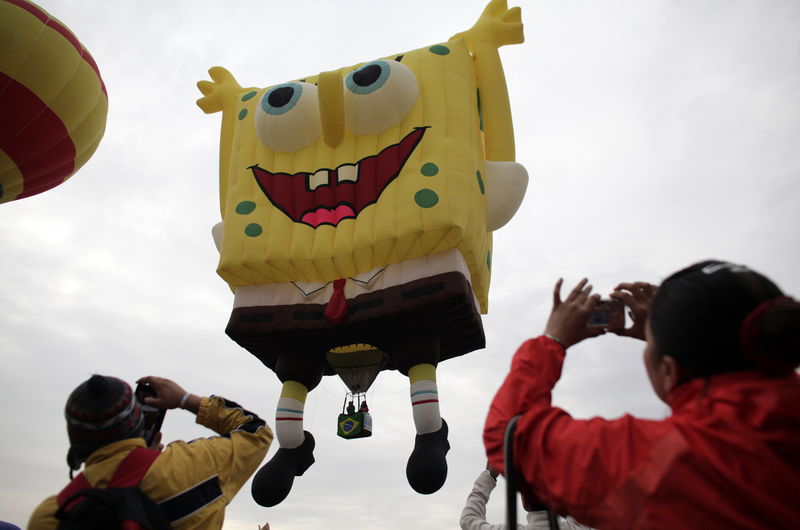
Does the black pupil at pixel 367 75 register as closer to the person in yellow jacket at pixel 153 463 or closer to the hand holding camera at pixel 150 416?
the hand holding camera at pixel 150 416

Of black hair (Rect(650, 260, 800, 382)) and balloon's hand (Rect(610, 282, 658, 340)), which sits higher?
balloon's hand (Rect(610, 282, 658, 340))

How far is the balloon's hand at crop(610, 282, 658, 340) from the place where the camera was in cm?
116

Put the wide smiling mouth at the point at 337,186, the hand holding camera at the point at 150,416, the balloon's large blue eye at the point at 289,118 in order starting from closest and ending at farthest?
the hand holding camera at the point at 150,416, the wide smiling mouth at the point at 337,186, the balloon's large blue eye at the point at 289,118

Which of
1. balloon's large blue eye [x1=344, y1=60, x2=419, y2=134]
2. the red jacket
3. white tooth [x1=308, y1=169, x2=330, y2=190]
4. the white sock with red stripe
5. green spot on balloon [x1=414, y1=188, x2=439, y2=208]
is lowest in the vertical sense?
the red jacket

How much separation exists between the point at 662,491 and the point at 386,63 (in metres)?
4.84

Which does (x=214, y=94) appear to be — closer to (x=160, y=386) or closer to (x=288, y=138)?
(x=288, y=138)

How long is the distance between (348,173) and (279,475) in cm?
264

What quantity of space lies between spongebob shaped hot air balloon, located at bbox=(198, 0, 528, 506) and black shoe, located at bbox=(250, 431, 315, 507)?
1cm

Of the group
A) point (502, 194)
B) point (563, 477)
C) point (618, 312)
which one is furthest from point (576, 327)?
point (502, 194)

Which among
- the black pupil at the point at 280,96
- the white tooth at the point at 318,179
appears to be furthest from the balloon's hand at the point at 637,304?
the black pupil at the point at 280,96

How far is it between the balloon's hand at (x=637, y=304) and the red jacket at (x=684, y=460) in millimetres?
302

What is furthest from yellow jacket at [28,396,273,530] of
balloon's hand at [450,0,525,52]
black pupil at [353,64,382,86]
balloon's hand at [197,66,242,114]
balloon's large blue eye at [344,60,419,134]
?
balloon's hand at [197,66,242,114]

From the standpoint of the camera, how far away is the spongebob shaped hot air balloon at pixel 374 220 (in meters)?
4.64

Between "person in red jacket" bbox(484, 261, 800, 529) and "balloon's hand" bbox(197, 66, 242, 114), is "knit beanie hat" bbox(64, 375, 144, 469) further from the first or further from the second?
"balloon's hand" bbox(197, 66, 242, 114)
